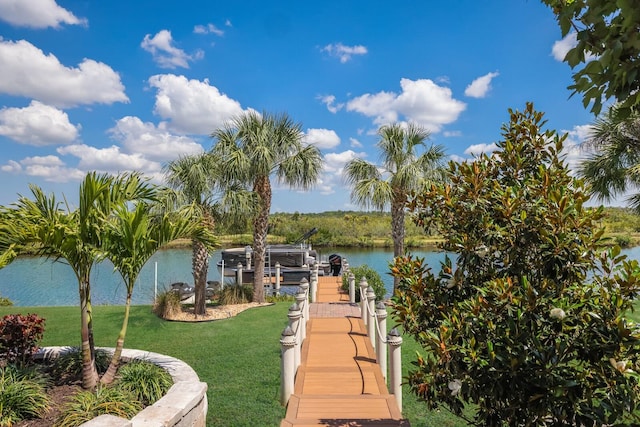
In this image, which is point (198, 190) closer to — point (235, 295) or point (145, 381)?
point (235, 295)

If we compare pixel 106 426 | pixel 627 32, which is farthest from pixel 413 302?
pixel 106 426

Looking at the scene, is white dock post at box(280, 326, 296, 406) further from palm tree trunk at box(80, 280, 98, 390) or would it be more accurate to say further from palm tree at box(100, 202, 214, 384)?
palm tree trunk at box(80, 280, 98, 390)

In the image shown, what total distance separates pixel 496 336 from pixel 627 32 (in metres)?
2.01

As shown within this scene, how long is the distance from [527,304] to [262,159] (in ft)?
39.5

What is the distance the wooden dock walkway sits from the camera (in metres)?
5.31

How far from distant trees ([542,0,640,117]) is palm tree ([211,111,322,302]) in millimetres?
12401

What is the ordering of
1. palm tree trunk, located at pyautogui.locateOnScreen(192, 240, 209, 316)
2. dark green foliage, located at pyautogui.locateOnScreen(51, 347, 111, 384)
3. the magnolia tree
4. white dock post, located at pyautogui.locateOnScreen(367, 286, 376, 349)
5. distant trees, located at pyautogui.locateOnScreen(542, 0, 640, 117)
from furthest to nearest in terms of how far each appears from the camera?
palm tree trunk, located at pyautogui.locateOnScreen(192, 240, 209, 316) → white dock post, located at pyautogui.locateOnScreen(367, 286, 376, 349) → dark green foliage, located at pyautogui.locateOnScreen(51, 347, 111, 384) → the magnolia tree → distant trees, located at pyautogui.locateOnScreen(542, 0, 640, 117)

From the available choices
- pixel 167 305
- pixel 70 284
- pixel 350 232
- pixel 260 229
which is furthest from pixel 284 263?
pixel 350 232

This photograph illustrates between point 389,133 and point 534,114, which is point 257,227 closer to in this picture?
point 389,133

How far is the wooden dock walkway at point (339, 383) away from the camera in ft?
17.4

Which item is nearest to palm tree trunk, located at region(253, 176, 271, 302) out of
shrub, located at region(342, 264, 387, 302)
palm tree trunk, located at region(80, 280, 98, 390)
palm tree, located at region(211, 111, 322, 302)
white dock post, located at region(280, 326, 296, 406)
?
palm tree, located at region(211, 111, 322, 302)

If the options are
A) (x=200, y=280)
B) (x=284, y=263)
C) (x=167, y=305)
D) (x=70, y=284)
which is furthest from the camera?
(x=70, y=284)

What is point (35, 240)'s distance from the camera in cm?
504

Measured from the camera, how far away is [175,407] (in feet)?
14.7
